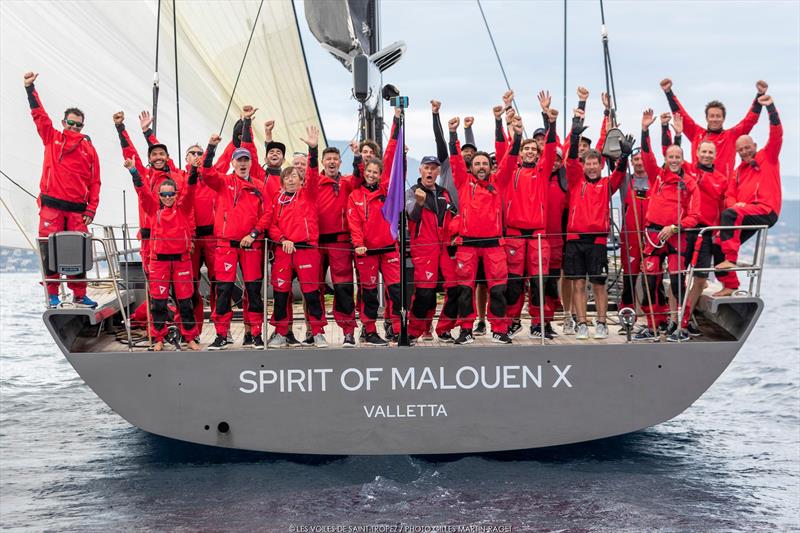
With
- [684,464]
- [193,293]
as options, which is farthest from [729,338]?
[193,293]

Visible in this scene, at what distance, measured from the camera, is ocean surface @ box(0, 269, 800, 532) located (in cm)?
627

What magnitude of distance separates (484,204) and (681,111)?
6.93 ft

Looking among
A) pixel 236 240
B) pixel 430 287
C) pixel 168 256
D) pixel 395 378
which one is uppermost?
pixel 236 240

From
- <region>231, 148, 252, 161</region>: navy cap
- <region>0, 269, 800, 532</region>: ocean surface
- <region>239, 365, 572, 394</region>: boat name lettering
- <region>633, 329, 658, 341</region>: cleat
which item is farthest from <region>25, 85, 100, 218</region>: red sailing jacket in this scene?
<region>633, 329, 658, 341</region>: cleat

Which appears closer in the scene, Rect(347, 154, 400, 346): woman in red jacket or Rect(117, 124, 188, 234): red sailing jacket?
Rect(347, 154, 400, 346): woman in red jacket

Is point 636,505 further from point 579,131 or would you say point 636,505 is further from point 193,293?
point 193,293

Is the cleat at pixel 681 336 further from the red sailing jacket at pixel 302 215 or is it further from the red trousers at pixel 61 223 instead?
the red trousers at pixel 61 223

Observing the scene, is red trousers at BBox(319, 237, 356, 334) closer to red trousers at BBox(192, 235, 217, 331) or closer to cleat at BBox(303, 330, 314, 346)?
cleat at BBox(303, 330, 314, 346)

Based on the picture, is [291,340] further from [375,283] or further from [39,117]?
[39,117]

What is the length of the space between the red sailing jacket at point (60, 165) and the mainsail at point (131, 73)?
64cm

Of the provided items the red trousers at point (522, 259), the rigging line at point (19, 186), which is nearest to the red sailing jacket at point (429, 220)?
the red trousers at point (522, 259)

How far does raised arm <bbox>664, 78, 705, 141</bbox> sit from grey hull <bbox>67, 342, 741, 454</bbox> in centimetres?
215

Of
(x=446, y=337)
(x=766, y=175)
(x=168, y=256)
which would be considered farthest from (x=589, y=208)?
(x=168, y=256)

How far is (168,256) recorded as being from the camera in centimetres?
691
